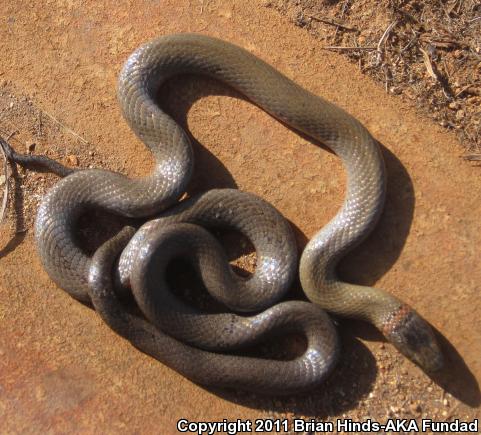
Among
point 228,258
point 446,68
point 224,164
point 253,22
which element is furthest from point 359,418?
point 253,22

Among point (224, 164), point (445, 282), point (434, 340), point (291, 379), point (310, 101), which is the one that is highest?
point (310, 101)

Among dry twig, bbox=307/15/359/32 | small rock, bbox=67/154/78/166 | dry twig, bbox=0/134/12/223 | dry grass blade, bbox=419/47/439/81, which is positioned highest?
dry twig, bbox=307/15/359/32

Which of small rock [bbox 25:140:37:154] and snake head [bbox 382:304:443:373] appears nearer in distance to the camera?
snake head [bbox 382:304:443:373]

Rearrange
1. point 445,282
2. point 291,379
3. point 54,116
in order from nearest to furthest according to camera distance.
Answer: point 291,379, point 445,282, point 54,116

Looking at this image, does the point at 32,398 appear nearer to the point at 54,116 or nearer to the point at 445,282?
the point at 54,116

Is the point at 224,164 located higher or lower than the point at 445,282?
higher

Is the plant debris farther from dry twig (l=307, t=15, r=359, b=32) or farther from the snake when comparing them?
the snake

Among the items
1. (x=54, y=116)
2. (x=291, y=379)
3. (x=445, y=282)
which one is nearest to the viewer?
(x=291, y=379)

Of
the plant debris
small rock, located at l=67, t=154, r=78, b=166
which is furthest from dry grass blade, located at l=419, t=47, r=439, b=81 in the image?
small rock, located at l=67, t=154, r=78, b=166
